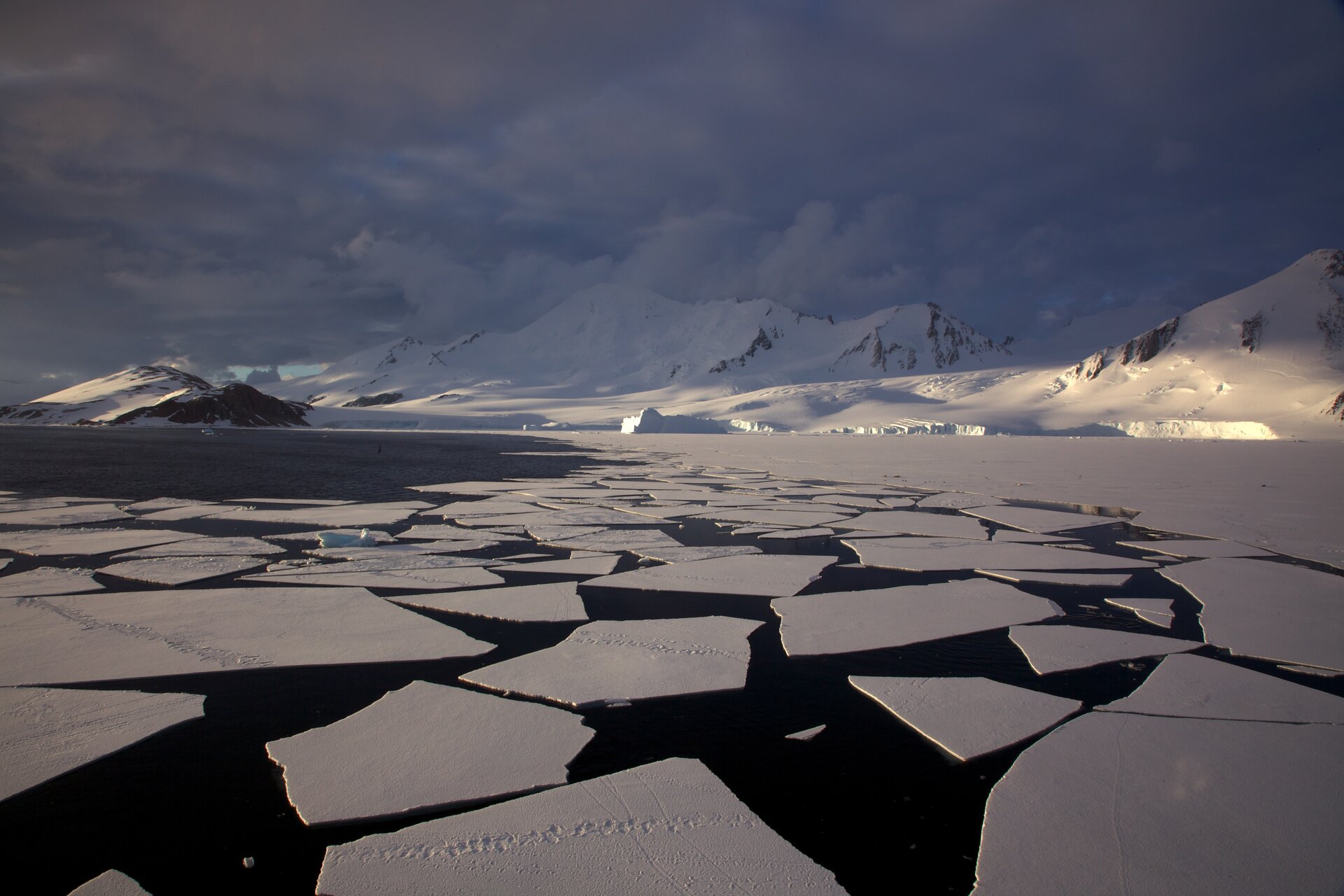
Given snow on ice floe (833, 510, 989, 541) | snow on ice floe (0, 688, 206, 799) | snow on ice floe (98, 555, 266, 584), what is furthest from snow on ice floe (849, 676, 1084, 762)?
snow on ice floe (98, 555, 266, 584)

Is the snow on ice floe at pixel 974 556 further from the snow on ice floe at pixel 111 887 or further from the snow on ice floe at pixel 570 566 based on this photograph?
the snow on ice floe at pixel 111 887

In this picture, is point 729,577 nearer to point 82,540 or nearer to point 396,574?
point 396,574

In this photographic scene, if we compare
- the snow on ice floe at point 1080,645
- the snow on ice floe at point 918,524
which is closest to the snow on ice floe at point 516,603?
the snow on ice floe at point 1080,645

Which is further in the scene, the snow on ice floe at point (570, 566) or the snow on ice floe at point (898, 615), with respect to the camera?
the snow on ice floe at point (570, 566)

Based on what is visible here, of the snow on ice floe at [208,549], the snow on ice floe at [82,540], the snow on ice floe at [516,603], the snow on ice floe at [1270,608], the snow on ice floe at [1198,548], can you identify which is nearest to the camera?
the snow on ice floe at [1270,608]

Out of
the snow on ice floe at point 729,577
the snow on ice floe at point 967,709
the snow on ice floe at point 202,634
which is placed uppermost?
the snow on ice floe at point 202,634

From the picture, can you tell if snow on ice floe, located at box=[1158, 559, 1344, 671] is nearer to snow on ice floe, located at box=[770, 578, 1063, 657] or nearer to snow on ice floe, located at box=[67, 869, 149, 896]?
snow on ice floe, located at box=[770, 578, 1063, 657]
